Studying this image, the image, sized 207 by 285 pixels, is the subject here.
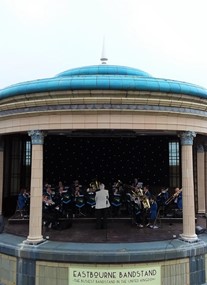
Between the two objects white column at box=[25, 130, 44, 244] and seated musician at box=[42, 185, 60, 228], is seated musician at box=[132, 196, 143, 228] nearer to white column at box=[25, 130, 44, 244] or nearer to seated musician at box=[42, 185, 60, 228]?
seated musician at box=[42, 185, 60, 228]

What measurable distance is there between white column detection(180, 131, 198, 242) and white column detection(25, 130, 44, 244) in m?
5.16

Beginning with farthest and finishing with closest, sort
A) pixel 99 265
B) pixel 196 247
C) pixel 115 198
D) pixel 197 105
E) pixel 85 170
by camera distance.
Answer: pixel 85 170
pixel 115 198
pixel 197 105
pixel 196 247
pixel 99 265

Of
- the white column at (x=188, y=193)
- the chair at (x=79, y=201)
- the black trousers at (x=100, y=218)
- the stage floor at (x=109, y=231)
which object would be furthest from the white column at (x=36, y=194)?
the white column at (x=188, y=193)

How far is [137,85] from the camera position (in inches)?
407

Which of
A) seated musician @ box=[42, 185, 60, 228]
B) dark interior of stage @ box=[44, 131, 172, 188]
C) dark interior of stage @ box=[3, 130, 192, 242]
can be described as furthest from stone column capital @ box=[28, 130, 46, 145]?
dark interior of stage @ box=[44, 131, 172, 188]

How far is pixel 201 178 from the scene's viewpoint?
55.1 feet

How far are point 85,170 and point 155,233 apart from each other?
6.49 meters

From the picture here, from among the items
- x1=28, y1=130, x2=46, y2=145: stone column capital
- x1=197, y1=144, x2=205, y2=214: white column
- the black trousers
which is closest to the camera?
x1=28, y1=130, x2=46, y2=145: stone column capital

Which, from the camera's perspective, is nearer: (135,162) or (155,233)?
(155,233)

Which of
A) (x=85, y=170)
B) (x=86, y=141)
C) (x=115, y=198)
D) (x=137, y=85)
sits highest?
(x=137, y=85)

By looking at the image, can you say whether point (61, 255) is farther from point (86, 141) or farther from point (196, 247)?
point (86, 141)

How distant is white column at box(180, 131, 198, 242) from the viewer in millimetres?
10656

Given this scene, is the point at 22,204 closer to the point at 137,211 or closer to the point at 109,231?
the point at 109,231

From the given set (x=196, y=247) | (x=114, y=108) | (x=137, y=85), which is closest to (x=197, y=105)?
(x=137, y=85)
